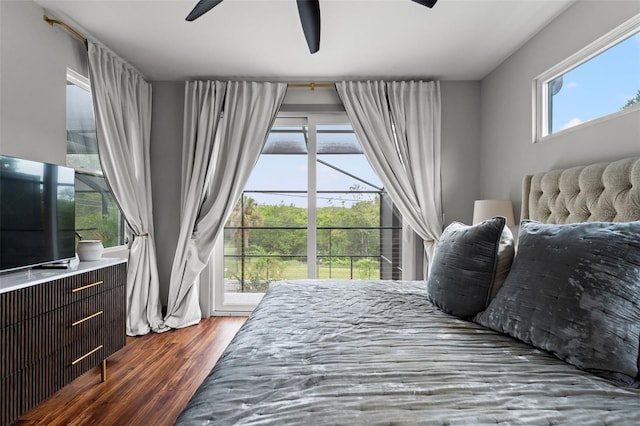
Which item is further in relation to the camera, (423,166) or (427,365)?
(423,166)

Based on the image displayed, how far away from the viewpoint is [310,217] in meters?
3.92

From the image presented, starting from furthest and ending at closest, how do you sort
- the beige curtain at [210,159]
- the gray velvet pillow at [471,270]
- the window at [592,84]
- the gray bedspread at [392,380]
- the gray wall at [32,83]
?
1. the beige curtain at [210,159]
2. the gray wall at [32,83]
3. the window at [592,84]
4. the gray velvet pillow at [471,270]
5. the gray bedspread at [392,380]

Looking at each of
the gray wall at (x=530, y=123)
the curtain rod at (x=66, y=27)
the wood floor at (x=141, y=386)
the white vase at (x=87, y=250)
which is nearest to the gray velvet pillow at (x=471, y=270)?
the gray wall at (x=530, y=123)

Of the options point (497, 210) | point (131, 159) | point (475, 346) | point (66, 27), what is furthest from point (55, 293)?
point (497, 210)

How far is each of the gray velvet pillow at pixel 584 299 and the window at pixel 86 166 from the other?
3.19m

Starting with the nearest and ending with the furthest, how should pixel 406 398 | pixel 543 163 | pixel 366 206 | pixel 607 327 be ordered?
pixel 406 398 < pixel 607 327 < pixel 543 163 < pixel 366 206

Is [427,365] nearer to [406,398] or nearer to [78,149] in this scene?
[406,398]

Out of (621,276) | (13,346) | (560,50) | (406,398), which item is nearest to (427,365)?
(406,398)

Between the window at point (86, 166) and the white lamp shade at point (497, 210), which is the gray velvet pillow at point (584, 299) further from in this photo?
the window at point (86, 166)

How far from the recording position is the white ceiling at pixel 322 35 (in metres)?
2.49

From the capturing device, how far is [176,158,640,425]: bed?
2.85 ft

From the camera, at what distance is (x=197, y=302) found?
3721 millimetres

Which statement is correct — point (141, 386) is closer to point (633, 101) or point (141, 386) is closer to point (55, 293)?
point (55, 293)

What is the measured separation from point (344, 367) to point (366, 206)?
292 centimetres
